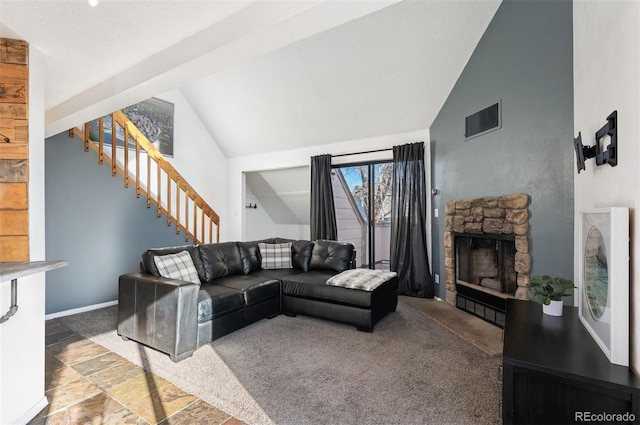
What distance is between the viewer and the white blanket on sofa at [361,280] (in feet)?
10.7

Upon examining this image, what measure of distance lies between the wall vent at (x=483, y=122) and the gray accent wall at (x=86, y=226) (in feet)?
14.9

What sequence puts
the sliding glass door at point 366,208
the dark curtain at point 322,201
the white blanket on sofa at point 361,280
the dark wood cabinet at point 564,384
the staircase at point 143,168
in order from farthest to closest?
the dark curtain at point 322,201, the sliding glass door at point 366,208, the staircase at point 143,168, the white blanket on sofa at point 361,280, the dark wood cabinet at point 564,384

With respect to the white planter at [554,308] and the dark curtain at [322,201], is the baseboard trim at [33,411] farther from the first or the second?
the dark curtain at [322,201]

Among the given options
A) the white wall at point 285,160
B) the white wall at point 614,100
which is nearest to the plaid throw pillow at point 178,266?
the white wall at point 285,160

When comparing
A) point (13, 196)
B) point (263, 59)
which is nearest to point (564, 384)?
point (13, 196)

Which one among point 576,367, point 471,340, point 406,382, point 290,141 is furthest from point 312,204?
point 576,367

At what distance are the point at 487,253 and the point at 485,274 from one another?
253 mm

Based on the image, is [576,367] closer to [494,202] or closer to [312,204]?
[494,202]

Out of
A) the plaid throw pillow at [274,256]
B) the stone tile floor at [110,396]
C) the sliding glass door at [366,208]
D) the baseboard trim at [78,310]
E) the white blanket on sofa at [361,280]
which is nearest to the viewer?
the stone tile floor at [110,396]

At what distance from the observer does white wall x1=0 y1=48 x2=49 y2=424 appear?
1.65 m

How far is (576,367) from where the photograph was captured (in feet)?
4.04

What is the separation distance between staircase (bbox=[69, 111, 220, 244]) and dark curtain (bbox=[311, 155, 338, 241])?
6.48ft

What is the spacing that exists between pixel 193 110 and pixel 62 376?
16.4 ft

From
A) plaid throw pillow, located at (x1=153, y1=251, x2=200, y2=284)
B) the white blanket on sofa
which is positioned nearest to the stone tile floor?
plaid throw pillow, located at (x1=153, y1=251, x2=200, y2=284)
